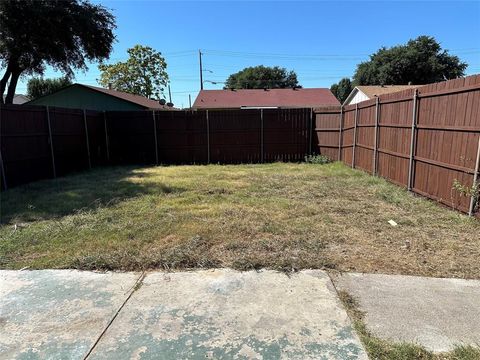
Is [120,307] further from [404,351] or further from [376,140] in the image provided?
[376,140]

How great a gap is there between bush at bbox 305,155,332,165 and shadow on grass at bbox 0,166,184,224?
563 centimetres

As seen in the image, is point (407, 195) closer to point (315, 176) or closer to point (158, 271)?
point (315, 176)

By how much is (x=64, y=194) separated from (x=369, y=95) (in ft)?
76.3

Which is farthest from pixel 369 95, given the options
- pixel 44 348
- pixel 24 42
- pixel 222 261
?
pixel 44 348

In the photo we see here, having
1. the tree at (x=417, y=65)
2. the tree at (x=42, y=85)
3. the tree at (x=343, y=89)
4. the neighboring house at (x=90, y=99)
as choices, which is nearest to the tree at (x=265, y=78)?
the tree at (x=343, y=89)

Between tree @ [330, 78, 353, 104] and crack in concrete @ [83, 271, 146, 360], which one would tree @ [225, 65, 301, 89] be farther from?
crack in concrete @ [83, 271, 146, 360]

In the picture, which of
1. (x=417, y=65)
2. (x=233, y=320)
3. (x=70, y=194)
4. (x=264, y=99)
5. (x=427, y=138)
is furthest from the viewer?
(x=417, y=65)

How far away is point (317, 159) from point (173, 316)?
10.1 m

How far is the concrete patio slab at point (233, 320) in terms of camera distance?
2.25 metres

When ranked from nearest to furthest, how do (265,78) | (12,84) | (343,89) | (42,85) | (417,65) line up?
(12,84), (42,85), (417,65), (343,89), (265,78)

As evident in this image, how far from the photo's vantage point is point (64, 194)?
23.2 ft

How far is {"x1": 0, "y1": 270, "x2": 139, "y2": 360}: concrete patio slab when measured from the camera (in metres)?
2.32

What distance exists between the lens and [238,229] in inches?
180

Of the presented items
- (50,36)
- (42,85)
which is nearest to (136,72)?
(42,85)
